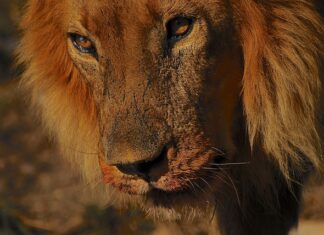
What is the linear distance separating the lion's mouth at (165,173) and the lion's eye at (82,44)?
1.44 ft

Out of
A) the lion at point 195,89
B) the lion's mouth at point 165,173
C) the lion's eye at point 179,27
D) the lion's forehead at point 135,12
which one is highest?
the lion's forehead at point 135,12

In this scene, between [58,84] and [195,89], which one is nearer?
[195,89]

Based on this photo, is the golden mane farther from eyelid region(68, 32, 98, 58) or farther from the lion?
eyelid region(68, 32, 98, 58)

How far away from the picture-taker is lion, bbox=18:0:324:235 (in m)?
3.04

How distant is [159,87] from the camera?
10.1 ft

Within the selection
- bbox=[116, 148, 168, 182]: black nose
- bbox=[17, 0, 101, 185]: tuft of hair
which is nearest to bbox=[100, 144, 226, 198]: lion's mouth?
bbox=[116, 148, 168, 182]: black nose

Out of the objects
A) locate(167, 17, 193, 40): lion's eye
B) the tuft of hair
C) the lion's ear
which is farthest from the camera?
the tuft of hair

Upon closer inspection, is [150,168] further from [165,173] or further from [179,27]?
[179,27]

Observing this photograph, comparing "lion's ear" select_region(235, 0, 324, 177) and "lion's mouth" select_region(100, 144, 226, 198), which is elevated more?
A: "lion's ear" select_region(235, 0, 324, 177)

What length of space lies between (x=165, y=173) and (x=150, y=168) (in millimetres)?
62

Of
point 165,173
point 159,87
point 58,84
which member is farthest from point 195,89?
point 58,84

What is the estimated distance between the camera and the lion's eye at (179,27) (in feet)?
10.1

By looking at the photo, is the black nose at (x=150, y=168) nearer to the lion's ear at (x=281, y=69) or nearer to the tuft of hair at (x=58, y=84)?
the lion's ear at (x=281, y=69)

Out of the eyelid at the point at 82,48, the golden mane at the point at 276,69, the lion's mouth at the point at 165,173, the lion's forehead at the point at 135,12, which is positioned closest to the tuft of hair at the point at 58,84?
the golden mane at the point at 276,69
